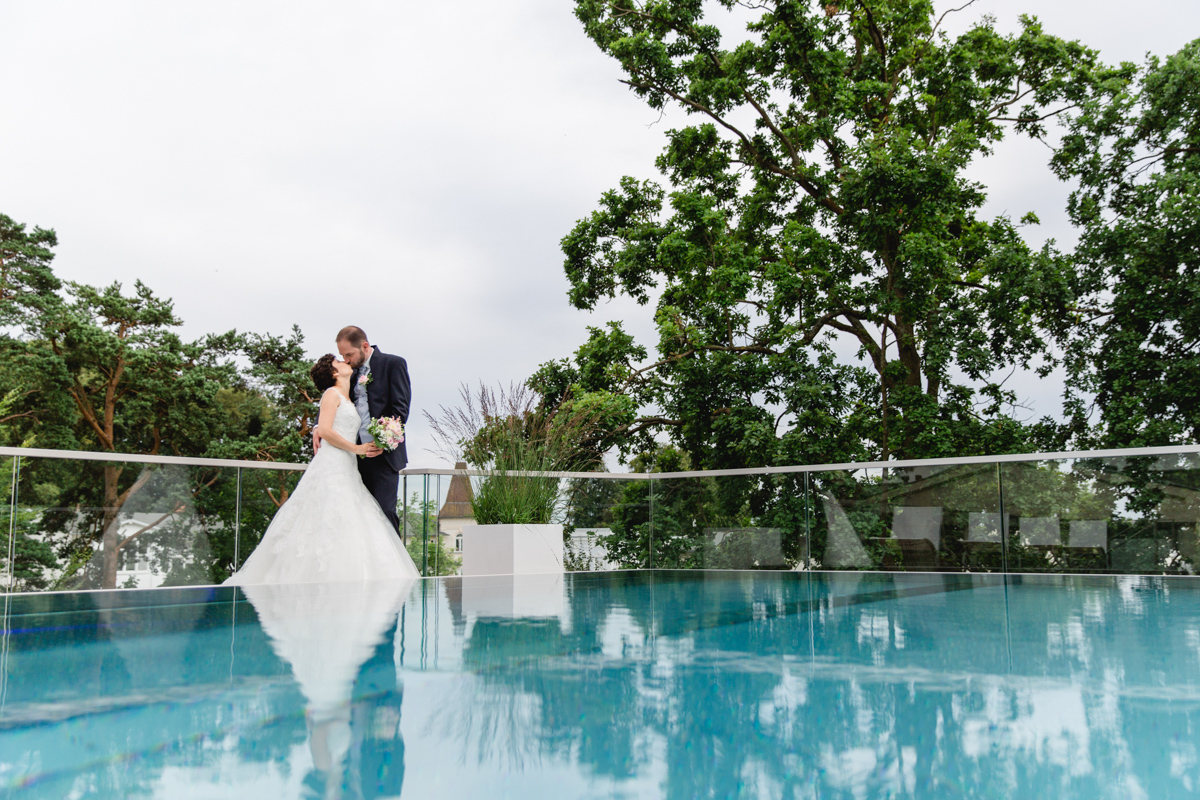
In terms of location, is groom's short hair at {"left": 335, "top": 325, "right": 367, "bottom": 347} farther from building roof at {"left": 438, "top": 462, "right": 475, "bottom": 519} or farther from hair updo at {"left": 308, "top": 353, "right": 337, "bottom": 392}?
building roof at {"left": 438, "top": 462, "right": 475, "bottom": 519}

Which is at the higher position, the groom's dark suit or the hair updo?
the hair updo

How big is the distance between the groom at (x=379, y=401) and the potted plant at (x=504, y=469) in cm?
85

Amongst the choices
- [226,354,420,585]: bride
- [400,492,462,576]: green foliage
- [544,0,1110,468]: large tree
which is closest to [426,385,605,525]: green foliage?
[400,492,462,576]: green foliage

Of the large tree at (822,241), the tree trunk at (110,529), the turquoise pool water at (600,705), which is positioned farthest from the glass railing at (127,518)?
the large tree at (822,241)

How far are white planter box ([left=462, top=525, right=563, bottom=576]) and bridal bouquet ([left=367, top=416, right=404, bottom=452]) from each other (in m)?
1.28

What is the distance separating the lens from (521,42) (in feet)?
52.6

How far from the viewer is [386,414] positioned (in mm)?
5051

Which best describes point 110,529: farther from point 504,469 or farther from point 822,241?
point 822,241

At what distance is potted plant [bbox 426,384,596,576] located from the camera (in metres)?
5.88

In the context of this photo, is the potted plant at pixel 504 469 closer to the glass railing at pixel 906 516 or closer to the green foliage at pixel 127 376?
the glass railing at pixel 906 516

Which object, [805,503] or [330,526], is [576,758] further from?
[805,503]

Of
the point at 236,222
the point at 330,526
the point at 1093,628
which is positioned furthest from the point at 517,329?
the point at 1093,628

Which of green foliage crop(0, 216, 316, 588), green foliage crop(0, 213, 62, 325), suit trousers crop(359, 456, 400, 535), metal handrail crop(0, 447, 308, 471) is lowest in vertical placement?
suit trousers crop(359, 456, 400, 535)

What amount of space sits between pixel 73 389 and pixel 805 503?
16.1 m
